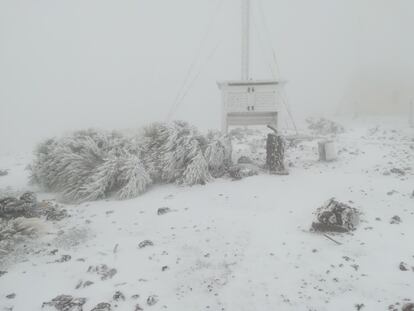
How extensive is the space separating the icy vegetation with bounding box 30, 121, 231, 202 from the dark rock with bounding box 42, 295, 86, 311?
2.44 m

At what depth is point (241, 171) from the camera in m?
6.00

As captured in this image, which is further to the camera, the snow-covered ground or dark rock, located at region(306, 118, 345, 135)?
dark rock, located at region(306, 118, 345, 135)

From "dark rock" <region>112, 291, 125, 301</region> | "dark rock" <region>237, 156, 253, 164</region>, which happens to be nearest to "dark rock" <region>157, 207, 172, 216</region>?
"dark rock" <region>112, 291, 125, 301</region>

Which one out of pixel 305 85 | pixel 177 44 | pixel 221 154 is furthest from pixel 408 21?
pixel 221 154

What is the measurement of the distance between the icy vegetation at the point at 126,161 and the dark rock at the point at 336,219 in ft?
7.54

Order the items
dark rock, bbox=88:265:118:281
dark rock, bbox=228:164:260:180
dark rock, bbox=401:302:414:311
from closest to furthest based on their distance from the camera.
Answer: dark rock, bbox=401:302:414:311
dark rock, bbox=88:265:118:281
dark rock, bbox=228:164:260:180

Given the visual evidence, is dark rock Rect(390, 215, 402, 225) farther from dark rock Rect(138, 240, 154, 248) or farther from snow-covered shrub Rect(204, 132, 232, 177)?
snow-covered shrub Rect(204, 132, 232, 177)

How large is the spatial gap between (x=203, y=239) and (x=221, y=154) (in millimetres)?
2641

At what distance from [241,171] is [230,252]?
104 inches

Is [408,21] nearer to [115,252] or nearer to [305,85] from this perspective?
[305,85]

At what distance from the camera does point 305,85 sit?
32.1 meters

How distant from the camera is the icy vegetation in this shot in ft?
17.6

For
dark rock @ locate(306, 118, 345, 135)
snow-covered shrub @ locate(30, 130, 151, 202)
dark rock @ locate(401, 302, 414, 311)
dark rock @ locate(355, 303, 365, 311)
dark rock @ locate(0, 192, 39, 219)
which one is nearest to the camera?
dark rock @ locate(401, 302, 414, 311)

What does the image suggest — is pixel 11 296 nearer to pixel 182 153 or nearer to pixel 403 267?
pixel 403 267
